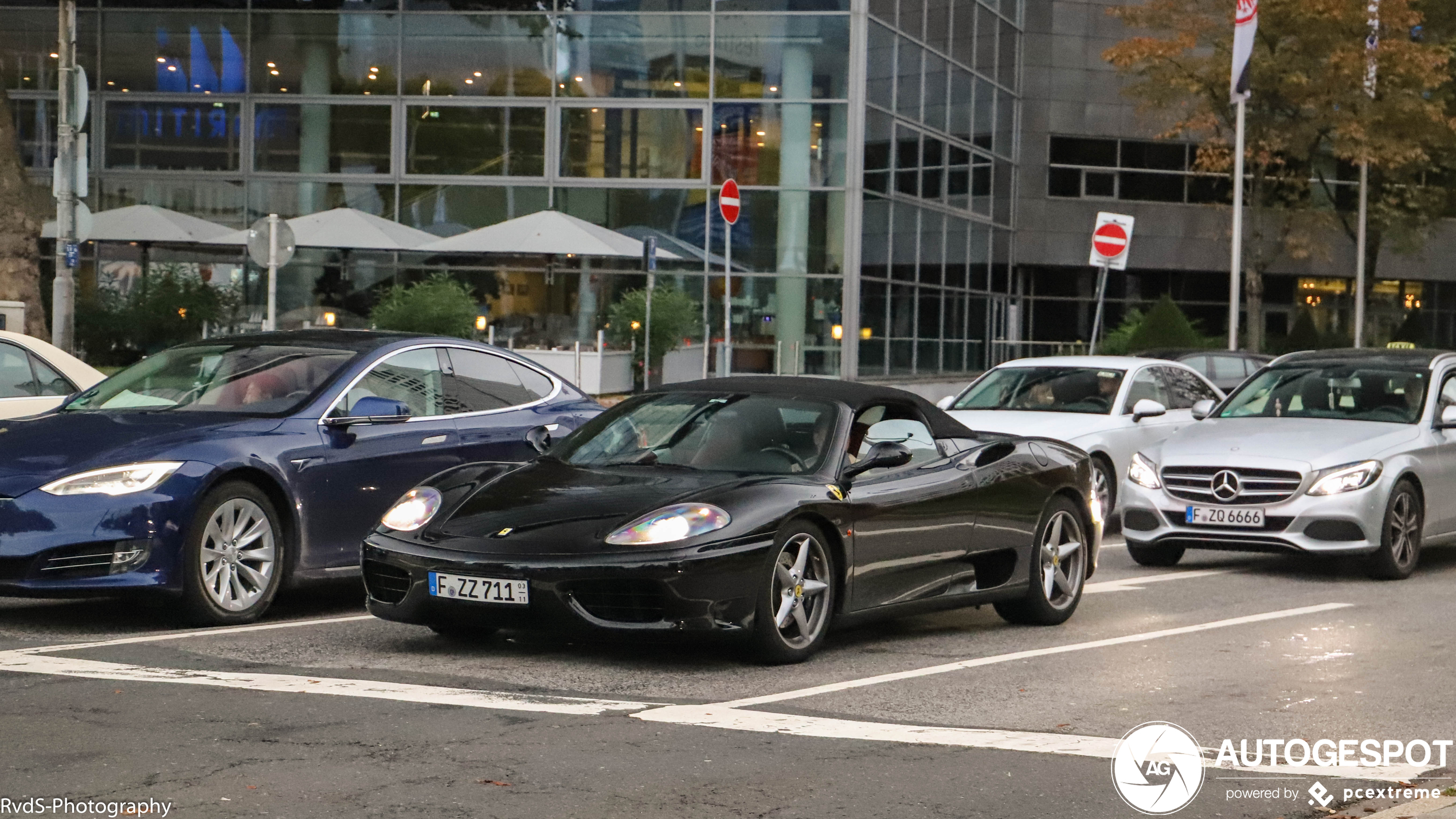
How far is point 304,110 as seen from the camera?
36.9m

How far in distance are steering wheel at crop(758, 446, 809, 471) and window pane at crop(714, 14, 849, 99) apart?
2650cm

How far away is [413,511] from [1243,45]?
24087mm

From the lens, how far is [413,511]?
8.62 m

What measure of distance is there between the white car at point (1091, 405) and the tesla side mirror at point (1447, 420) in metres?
2.51

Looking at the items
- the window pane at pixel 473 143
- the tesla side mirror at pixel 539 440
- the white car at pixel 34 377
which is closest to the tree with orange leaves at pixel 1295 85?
the window pane at pixel 473 143

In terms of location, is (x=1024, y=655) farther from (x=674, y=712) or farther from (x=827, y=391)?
(x=674, y=712)

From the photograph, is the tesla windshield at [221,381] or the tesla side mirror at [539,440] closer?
the tesla side mirror at [539,440]

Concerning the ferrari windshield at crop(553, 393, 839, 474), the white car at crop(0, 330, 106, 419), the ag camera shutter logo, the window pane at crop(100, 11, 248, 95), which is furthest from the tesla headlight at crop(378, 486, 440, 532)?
the window pane at crop(100, 11, 248, 95)

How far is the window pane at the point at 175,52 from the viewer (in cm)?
3703

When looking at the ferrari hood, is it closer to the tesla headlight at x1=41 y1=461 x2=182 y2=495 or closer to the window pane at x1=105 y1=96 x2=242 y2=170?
the tesla headlight at x1=41 y1=461 x2=182 y2=495

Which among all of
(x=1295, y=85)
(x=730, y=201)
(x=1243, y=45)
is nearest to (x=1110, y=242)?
(x=1243, y=45)

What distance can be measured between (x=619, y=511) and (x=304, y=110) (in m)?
30.3

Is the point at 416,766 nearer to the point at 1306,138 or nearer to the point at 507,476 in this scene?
the point at 507,476

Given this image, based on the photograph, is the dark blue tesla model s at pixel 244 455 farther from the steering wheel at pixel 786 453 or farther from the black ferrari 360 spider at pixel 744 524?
the steering wheel at pixel 786 453
